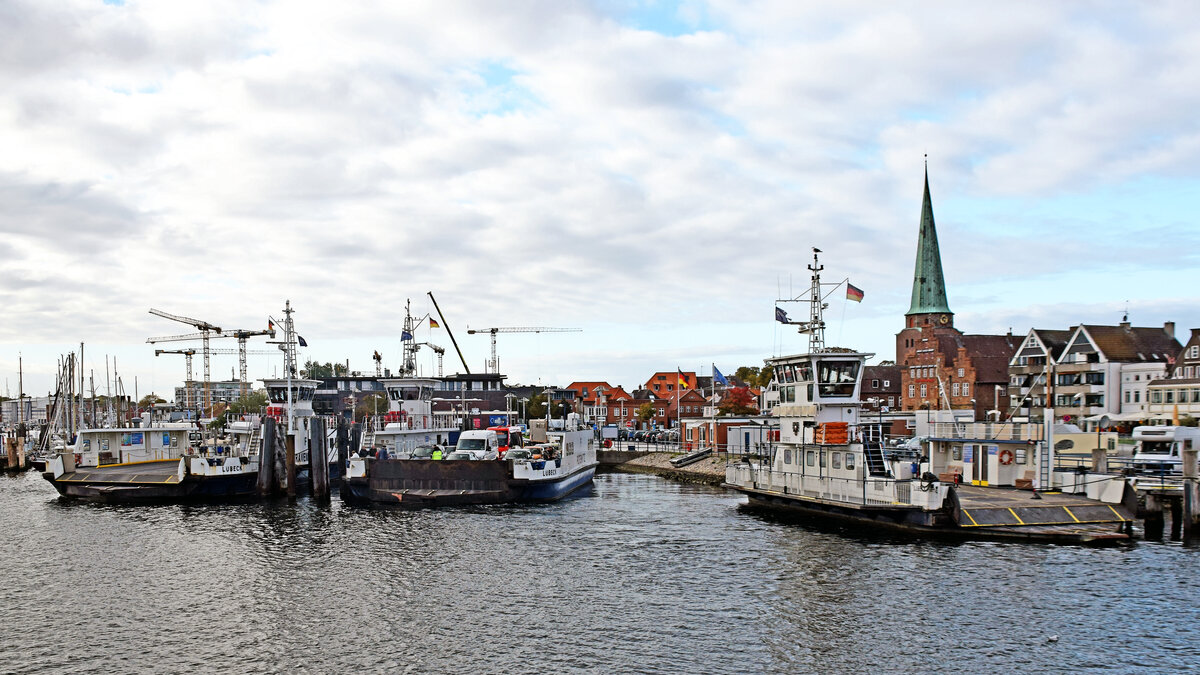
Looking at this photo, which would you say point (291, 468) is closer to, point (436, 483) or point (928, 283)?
point (436, 483)

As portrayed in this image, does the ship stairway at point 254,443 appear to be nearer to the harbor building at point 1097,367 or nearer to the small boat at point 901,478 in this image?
the small boat at point 901,478

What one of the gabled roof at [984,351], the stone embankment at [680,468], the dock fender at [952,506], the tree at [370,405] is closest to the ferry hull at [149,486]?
the stone embankment at [680,468]

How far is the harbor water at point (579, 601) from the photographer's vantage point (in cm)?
2480

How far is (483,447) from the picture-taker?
207 feet

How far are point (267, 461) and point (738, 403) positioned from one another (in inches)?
2965

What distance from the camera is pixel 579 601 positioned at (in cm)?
3066

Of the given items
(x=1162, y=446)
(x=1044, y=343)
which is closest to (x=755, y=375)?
(x=1044, y=343)

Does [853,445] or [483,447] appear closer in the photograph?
[853,445]

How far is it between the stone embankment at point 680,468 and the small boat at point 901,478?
19.1 m

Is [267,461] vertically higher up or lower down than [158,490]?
higher up

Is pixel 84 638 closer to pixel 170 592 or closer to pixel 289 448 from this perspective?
pixel 170 592

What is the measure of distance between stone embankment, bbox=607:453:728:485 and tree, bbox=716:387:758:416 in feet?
70.9

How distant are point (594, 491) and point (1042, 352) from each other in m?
55.4

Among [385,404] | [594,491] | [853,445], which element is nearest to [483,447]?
[594,491]
